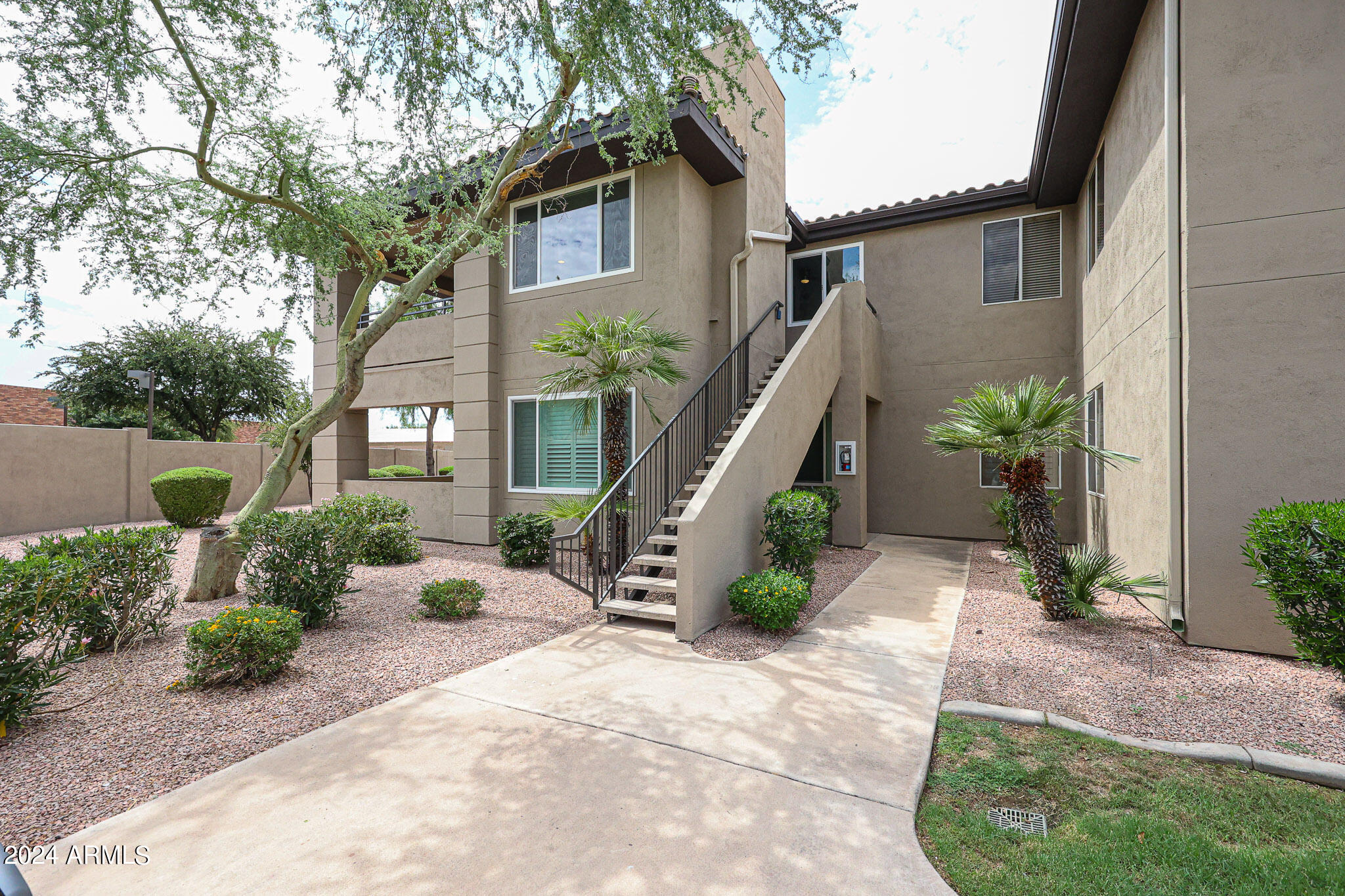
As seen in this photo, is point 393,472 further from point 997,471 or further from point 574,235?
point 997,471

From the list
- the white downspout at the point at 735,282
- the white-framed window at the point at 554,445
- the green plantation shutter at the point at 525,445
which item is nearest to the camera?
the white-framed window at the point at 554,445

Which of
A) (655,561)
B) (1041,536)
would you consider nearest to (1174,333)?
(1041,536)

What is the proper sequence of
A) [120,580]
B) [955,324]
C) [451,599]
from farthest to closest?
[955,324], [451,599], [120,580]

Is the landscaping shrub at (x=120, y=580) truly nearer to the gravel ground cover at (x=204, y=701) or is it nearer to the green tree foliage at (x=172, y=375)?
the gravel ground cover at (x=204, y=701)

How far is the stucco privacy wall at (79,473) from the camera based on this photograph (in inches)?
476

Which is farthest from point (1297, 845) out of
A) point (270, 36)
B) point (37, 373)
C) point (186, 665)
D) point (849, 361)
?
point (37, 373)

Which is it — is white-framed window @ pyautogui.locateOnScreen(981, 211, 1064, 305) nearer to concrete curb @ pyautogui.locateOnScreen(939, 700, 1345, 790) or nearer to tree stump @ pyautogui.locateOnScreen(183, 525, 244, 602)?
concrete curb @ pyautogui.locateOnScreen(939, 700, 1345, 790)

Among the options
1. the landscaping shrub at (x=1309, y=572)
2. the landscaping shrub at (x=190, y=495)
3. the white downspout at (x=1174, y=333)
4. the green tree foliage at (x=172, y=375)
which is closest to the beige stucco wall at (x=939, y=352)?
the white downspout at (x=1174, y=333)

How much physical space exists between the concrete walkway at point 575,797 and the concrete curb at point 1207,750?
0.45m

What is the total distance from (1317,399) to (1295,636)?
1876 millimetres

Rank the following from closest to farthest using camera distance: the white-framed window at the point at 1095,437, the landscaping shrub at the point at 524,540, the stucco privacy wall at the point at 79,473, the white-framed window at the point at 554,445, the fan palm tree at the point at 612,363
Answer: the fan palm tree at the point at 612,363 → the white-framed window at the point at 1095,437 → the landscaping shrub at the point at 524,540 → the white-framed window at the point at 554,445 → the stucco privacy wall at the point at 79,473

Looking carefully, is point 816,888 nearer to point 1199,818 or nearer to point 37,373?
point 1199,818

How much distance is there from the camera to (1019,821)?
2738 mm

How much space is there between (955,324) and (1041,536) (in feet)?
21.7
